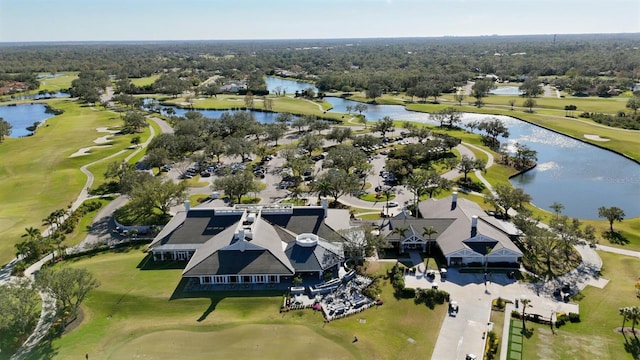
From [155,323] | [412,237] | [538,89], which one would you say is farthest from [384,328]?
[538,89]

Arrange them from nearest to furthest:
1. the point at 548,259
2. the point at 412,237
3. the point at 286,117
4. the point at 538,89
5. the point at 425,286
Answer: the point at 425,286 → the point at 548,259 → the point at 412,237 → the point at 286,117 → the point at 538,89

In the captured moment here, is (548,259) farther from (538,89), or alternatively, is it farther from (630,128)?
(538,89)

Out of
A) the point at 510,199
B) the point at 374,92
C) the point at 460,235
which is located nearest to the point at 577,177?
the point at 510,199

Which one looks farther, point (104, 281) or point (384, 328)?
point (104, 281)

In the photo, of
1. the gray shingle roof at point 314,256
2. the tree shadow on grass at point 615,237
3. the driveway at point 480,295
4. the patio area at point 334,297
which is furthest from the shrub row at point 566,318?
the gray shingle roof at point 314,256

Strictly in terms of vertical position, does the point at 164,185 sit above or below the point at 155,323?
above

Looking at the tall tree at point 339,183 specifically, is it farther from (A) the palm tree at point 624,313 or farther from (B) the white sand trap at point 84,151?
(B) the white sand trap at point 84,151

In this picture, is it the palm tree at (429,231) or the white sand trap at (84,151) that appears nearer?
the palm tree at (429,231)

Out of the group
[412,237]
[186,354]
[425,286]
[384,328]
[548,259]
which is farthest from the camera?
[412,237]
